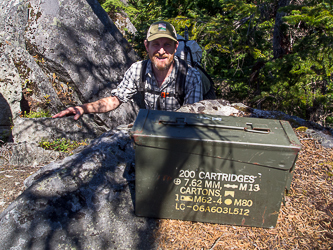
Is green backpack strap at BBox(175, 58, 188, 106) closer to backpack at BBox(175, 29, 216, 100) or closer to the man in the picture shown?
the man

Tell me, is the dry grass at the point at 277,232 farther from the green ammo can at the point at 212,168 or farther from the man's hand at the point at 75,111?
the man's hand at the point at 75,111

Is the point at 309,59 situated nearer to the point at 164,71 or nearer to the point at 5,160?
the point at 164,71

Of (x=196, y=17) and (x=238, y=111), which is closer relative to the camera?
(x=238, y=111)

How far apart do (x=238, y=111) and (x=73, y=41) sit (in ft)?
13.9

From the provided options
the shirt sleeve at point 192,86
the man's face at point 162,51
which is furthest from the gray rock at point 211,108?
the man's face at point 162,51

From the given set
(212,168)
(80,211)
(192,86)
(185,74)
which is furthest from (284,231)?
(185,74)

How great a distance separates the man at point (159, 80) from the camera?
3.50 metres

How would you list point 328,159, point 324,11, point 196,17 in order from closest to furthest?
point 328,159 → point 324,11 → point 196,17

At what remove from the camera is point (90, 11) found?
21.0 feet

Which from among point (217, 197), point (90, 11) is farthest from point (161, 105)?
point (90, 11)

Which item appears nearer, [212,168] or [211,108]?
[212,168]

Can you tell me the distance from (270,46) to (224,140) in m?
7.36

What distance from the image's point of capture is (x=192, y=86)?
3781 mm

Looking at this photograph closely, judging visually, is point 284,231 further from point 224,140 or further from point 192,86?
point 192,86
